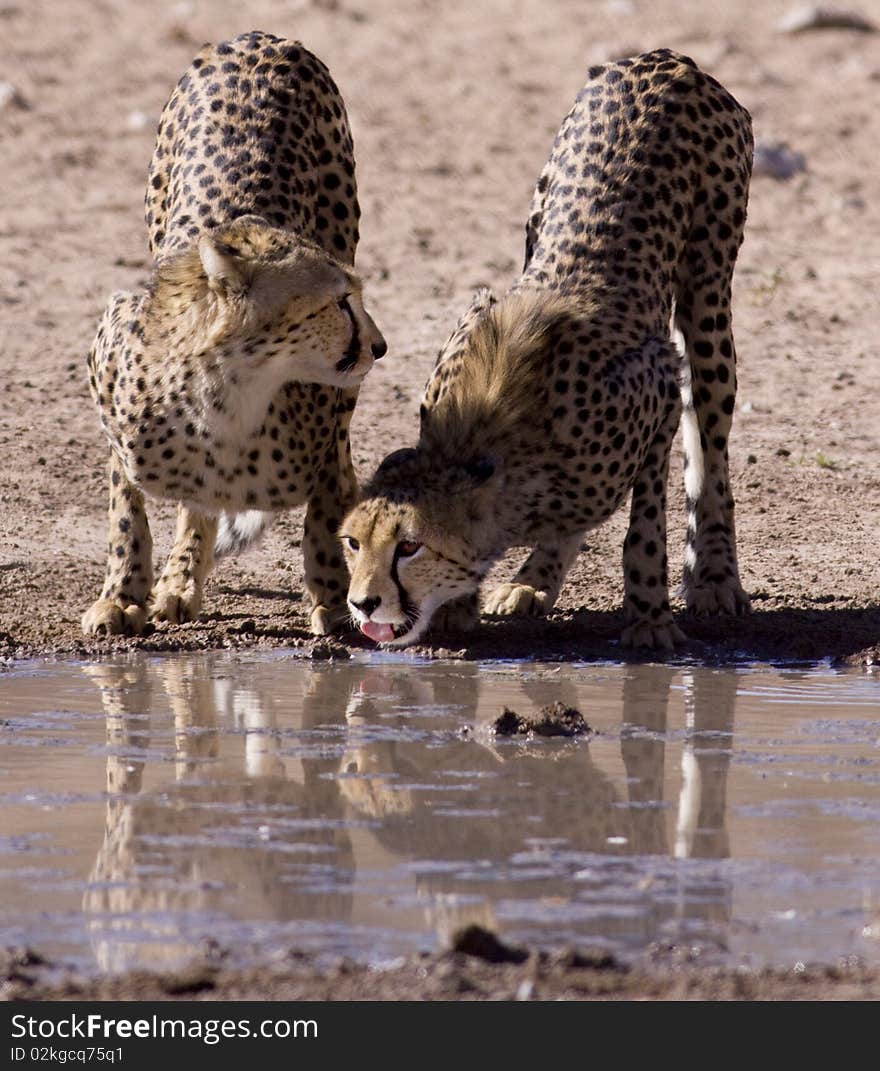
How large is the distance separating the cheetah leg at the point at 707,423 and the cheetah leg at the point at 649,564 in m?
0.55

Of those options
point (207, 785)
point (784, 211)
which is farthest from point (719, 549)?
point (784, 211)

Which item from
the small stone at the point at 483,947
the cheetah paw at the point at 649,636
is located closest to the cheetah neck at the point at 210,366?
the cheetah paw at the point at 649,636

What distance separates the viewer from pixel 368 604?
18.6ft

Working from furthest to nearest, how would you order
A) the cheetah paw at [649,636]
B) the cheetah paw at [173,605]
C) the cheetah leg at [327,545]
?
the cheetah paw at [173,605]
the cheetah leg at [327,545]
the cheetah paw at [649,636]

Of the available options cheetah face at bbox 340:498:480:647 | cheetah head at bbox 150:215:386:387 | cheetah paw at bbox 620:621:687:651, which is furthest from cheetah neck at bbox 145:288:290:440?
cheetah paw at bbox 620:621:687:651

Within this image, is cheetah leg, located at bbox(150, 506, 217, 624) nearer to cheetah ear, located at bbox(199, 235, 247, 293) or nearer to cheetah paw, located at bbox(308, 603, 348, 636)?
cheetah paw, located at bbox(308, 603, 348, 636)

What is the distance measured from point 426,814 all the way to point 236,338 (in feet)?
7.09

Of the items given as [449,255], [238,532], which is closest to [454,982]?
[238,532]

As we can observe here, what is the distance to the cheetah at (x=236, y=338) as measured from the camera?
19.7 ft

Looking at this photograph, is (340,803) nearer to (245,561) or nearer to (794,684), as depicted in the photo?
(794,684)

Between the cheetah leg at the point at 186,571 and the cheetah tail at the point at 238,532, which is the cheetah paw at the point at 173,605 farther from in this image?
the cheetah tail at the point at 238,532

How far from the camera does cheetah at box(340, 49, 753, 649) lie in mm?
5906

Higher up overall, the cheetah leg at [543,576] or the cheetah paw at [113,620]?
the cheetah leg at [543,576]

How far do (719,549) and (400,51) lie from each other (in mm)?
7219
